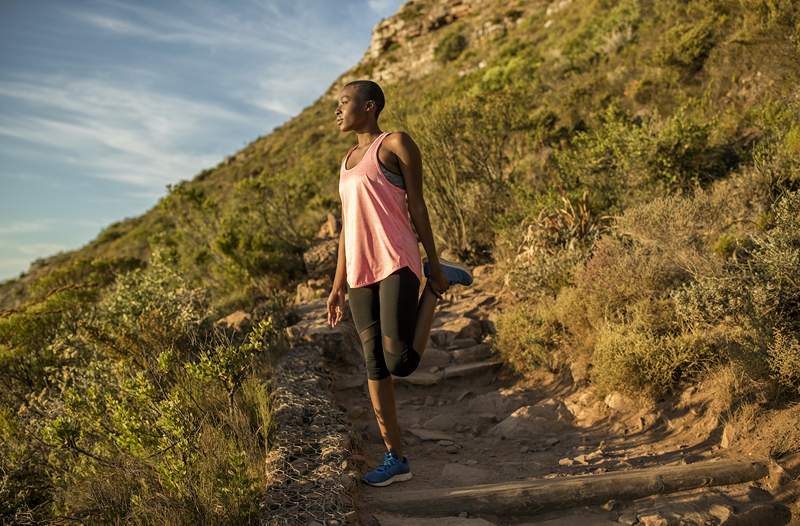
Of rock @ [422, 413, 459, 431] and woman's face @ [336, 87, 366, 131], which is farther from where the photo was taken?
rock @ [422, 413, 459, 431]

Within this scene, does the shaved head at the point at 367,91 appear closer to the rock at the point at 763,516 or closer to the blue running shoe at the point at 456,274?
the blue running shoe at the point at 456,274

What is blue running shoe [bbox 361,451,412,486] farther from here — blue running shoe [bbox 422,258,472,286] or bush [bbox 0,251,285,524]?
blue running shoe [bbox 422,258,472,286]

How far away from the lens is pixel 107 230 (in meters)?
30.3

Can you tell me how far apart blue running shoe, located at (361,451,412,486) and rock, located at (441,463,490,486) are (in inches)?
14.0

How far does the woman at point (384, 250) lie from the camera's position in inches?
113

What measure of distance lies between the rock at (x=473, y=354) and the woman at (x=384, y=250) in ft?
9.88

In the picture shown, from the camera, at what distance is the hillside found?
3.51m

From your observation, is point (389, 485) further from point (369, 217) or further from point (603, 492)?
point (369, 217)

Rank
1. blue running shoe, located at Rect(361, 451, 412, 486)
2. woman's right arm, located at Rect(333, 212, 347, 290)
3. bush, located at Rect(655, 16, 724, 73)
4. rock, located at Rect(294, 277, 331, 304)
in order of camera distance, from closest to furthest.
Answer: blue running shoe, located at Rect(361, 451, 412, 486) → woman's right arm, located at Rect(333, 212, 347, 290) → rock, located at Rect(294, 277, 331, 304) → bush, located at Rect(655, 16, 724, 73)

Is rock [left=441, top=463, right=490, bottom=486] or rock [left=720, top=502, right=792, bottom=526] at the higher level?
rock [left=441, top=463, right=490, bottom=486]

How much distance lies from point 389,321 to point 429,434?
6.67ft

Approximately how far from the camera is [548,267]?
6121 millimetres

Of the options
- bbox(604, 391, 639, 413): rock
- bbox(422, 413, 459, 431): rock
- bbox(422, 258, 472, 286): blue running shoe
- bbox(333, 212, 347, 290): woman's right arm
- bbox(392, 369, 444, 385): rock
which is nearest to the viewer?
bbox(422, 258, 472, 286): blue running shoe

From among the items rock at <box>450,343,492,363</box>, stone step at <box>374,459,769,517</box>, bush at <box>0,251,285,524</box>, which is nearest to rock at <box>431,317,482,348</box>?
rock at <box>450,343,492,363</box>
